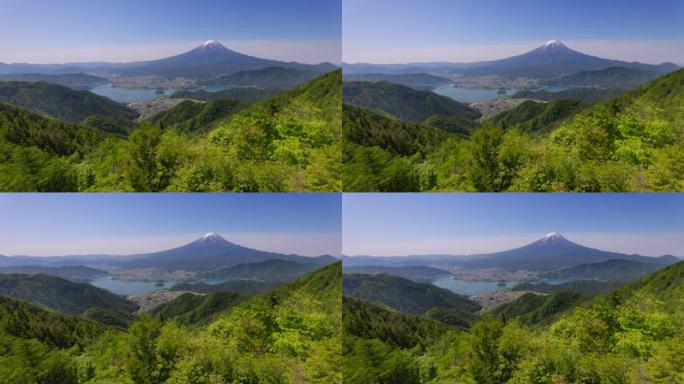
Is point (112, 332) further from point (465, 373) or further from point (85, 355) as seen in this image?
point (465, 373)

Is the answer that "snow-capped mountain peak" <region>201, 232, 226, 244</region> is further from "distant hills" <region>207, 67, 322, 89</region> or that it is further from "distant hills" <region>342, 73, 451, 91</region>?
"distant hills" <region>342, 73, 451, 91</region>

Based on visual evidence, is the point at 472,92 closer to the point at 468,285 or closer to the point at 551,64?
the point at 551,64

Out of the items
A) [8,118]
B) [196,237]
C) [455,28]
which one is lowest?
[196,237]

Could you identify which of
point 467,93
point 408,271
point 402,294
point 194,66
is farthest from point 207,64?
point 402,294

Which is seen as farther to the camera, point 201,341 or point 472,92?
point 472,92

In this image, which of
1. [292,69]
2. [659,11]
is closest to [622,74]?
[659,11]
